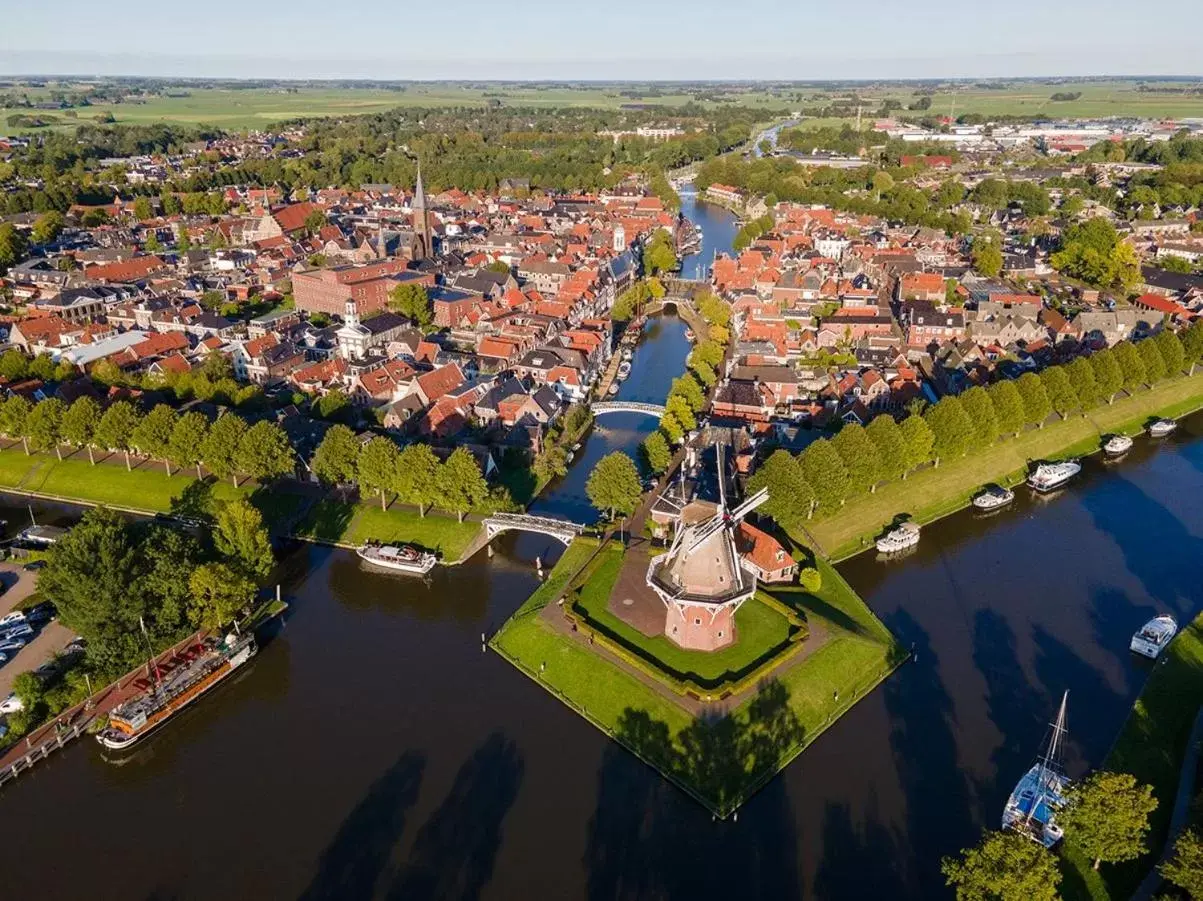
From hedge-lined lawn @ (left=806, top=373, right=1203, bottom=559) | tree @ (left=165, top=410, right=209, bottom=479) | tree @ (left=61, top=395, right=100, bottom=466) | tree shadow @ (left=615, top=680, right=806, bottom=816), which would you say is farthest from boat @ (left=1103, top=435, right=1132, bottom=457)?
tree @ (left=61, top=395, right=100, bottom=466)

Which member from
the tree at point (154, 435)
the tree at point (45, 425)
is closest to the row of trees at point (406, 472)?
the tree at point (154, 435)

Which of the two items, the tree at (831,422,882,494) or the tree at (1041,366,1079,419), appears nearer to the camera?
the tree at (831,422,882,494)

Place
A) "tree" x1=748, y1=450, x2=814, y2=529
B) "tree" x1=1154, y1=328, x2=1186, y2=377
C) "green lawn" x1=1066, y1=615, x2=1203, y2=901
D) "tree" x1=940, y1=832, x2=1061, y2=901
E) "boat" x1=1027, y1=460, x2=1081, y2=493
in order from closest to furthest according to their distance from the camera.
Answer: "tree" x1=940, y1=832, x2=1061, y2=901
"green lawn" x1=1066, y1=615, x2=1203, y2=901
"tree" x1=748, y1=450, x2=814, y2=529
"boat" x1=1027, y1=460, x2=1081, y2=493
"tree" x1=1154, y1=328, x2=1186, y2=377

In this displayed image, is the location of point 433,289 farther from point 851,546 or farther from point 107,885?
point 107,885

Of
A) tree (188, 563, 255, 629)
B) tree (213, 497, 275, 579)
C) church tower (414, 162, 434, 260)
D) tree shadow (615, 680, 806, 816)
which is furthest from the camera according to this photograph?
church tower (414, 162, 434, 260)

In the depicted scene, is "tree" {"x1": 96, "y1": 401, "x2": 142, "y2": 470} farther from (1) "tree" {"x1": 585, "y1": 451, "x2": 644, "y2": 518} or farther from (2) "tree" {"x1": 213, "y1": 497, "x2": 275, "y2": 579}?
(1) "tree" {"x1": 585, "y1": 451, "x2": 644, "y2": 518}

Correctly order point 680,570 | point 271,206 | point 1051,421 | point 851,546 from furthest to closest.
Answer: point 271,206, point 1051,421, point 851,546, point 680,570

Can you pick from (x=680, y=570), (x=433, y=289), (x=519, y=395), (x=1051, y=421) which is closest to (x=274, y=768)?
Answer: (x=680, y=570)

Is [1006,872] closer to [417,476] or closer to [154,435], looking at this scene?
[417,476]
